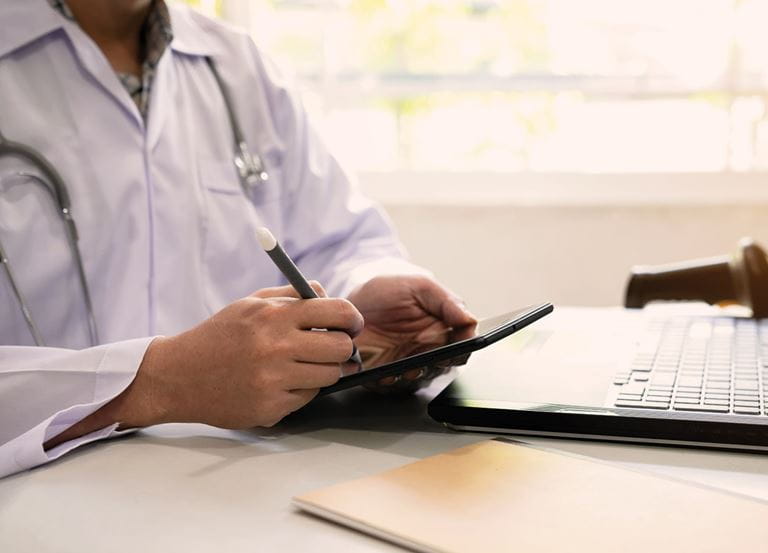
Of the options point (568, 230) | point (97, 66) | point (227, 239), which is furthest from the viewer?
point (568, 230)

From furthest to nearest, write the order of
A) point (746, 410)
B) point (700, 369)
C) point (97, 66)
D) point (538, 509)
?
point (97, 66), point (700, 369), point (746, 410), point (538, 509)

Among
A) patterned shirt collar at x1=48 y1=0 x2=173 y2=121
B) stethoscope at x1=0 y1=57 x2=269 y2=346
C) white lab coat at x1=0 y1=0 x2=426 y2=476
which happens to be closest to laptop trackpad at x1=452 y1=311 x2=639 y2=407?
white lab coat at x1=0 y1=0 x2=426 y2=476

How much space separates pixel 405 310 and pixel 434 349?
0.83 ft

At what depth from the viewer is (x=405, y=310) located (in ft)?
3.21

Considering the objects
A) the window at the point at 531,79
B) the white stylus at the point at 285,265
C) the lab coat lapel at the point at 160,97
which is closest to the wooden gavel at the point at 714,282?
the white stylus at the point at 285,265

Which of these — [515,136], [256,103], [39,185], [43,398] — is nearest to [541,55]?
[515,136]

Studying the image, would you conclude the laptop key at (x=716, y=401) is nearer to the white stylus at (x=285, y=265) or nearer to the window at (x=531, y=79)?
the white stylus at (x=285, y=265)

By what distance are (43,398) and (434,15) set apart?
181 cm

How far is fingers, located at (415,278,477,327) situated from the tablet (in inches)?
0.6

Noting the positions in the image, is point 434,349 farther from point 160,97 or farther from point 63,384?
point 160,97

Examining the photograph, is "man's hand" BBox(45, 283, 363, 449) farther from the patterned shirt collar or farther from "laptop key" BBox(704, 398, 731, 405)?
the patterned shirt collar

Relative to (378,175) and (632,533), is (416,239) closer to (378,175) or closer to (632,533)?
(378,175)

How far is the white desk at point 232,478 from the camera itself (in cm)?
54

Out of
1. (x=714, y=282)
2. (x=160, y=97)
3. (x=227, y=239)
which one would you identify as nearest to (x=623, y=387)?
(x=714, y=282)
